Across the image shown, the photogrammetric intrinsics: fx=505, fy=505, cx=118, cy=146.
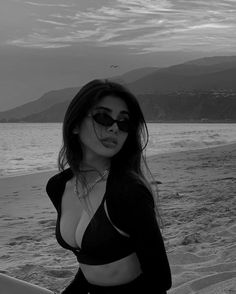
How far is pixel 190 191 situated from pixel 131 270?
7.63 meters

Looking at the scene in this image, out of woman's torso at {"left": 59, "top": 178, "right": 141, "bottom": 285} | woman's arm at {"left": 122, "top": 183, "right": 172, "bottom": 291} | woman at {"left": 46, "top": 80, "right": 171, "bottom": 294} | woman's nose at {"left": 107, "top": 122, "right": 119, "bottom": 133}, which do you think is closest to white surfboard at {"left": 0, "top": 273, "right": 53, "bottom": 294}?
woman at {"left": 46, "top": 80, "right": 171, "bottom": 294}

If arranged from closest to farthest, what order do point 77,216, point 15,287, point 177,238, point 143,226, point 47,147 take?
point 143,226, point 77,216, point 15,287, point 177,238, point 47,147

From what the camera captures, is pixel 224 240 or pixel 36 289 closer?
pixel 36 289

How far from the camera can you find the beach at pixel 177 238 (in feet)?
14.1

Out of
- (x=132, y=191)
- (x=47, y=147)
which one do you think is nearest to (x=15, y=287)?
(x=132, y=191)

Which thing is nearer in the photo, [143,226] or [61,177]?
[143,226]

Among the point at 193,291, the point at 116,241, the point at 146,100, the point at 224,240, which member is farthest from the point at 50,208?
the point at 146,100

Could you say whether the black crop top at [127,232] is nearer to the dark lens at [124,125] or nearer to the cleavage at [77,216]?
the cleavage at [77,216]

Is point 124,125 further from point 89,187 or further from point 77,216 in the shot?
point 77,216

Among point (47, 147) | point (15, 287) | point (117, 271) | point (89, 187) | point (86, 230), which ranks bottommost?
point (47, 147)

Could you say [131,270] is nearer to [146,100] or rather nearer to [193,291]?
[193,291]

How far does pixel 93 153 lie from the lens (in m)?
2.08

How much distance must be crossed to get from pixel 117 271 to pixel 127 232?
205mm

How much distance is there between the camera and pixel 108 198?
5.96 ft
